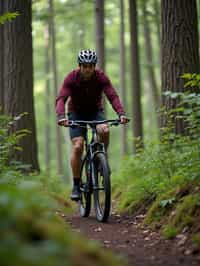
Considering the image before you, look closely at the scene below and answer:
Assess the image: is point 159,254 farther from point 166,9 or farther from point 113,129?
point 113,129

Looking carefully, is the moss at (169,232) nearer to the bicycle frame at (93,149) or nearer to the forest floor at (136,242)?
the forest floor at (136,242)

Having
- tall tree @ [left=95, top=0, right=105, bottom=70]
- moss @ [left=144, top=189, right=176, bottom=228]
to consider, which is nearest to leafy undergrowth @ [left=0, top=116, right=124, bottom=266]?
moss @ [left=144, top=189, right=176, bottom=228]

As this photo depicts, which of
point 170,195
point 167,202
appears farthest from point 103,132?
point 167,202

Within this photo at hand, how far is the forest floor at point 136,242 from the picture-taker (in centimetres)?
467

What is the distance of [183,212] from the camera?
18.3 feet

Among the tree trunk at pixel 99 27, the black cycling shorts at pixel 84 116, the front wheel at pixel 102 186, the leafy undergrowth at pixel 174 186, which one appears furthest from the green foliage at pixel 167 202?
the tree trunk at pixel 99 27

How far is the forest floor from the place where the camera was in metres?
4.67

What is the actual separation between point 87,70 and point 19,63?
3.83 m

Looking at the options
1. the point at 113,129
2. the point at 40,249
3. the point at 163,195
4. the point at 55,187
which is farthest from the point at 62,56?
the point at 40,249

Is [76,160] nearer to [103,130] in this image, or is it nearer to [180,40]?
[103,130]

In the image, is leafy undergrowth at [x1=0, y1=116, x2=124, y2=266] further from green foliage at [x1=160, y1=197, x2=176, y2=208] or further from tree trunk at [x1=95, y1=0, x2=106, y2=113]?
tree trunk at [x1=95, y1=0, x2=106, y2=113]

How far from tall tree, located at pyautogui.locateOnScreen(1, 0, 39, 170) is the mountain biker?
3384mm

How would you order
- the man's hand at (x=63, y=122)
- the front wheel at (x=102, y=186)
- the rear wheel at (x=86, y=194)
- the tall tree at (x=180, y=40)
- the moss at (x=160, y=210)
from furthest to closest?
the tall tree at (x=180, y=40)
the rear wheel at (x=86, y=194)
the man's hand at (x=63, y=122)
the front wheel at (x=102, y=186)
the moss at (x=160, y=210)

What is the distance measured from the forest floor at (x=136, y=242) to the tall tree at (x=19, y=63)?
398 cm
